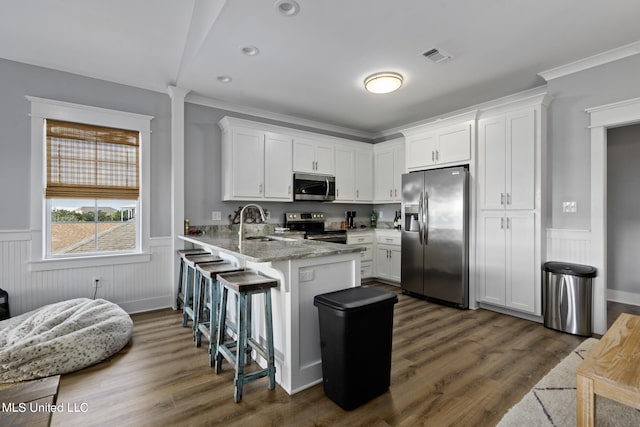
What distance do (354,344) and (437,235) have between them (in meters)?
2.50

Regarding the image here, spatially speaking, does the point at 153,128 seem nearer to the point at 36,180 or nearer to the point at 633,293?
the point at 36,180

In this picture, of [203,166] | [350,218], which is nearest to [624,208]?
[350,218]

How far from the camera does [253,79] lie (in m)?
3.48

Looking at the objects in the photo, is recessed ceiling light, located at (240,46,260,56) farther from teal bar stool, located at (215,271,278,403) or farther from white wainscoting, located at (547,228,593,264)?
white wainscoting, located at (547,228,593,264)

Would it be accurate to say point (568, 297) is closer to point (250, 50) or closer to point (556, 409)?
point (556, 409)

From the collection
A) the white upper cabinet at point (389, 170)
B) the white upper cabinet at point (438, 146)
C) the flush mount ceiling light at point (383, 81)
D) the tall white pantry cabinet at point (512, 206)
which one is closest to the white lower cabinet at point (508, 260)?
the tall white pantry cabinet at point (512, 206)

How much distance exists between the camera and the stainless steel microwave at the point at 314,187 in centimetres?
464

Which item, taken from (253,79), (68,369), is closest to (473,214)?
→ (253,79)

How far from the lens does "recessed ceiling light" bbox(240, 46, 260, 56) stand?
280 cm

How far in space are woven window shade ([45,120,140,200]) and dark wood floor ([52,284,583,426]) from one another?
5.38ft

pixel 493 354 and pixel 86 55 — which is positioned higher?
pixel 86 55

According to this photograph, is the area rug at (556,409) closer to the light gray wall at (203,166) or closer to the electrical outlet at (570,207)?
the electrical outlet at (570,207)

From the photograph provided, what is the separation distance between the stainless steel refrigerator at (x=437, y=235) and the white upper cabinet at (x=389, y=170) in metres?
0.78

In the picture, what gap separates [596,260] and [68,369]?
4.67 m
